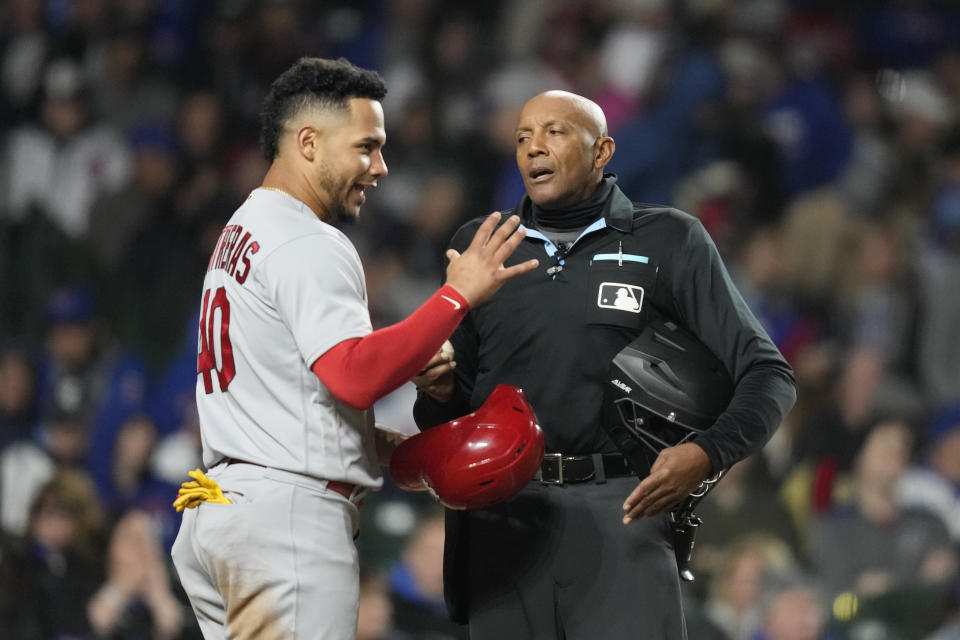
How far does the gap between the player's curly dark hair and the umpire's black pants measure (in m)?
0.97

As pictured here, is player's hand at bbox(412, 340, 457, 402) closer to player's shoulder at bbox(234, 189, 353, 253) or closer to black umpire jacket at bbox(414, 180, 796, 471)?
black umpire jacket at bbox(414, 180, 796, 471)

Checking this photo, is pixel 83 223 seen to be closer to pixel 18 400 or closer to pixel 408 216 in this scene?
pixel 18 400

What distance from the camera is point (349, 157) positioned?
92.9 inches

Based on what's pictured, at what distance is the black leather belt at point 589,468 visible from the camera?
2.42m

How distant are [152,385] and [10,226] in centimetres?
131

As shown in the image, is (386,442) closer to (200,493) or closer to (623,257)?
(200,493)

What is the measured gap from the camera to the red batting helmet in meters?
2.26

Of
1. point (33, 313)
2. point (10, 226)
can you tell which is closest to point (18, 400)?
point (33, 313)

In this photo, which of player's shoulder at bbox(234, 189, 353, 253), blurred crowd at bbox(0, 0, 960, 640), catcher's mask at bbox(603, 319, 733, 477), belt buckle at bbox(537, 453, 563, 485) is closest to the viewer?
player's shoulder at bbox(234, 189, 353, 253)

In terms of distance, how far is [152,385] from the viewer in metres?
5.66

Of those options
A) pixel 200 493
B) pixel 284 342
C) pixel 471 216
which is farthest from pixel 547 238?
pixel 471 216

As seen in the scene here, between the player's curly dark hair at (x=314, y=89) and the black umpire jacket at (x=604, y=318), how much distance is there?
524 millimetres

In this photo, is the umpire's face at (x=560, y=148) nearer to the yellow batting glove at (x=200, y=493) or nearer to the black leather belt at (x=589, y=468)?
the black leather belt at (x=589, y=468)

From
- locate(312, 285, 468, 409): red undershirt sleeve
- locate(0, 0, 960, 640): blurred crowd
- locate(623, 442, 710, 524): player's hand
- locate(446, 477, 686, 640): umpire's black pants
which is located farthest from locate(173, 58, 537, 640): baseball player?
locate(0, 0, 960, 640): blurred crowd
